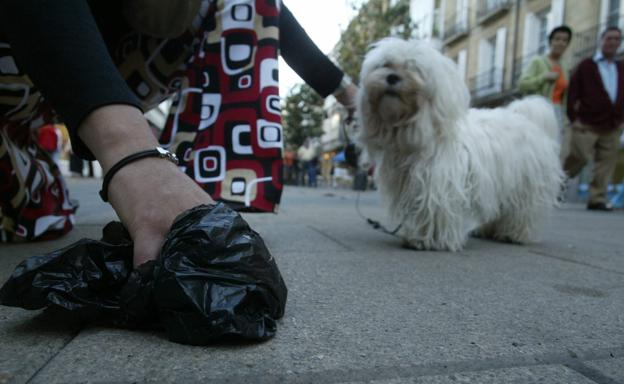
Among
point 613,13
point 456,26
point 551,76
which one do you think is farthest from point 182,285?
point 456,26

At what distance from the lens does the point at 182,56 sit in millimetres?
2170

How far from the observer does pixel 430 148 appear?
2.49m

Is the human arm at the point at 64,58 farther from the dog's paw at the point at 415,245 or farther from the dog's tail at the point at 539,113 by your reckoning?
the dog's tail at the point at 539,113

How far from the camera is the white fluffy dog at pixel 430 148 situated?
2449mm

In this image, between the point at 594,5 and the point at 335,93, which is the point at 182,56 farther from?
the point at 594,5

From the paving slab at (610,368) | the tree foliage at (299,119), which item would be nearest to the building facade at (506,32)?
the tree foliage at (299,119)

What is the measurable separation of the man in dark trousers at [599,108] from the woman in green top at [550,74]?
692mm

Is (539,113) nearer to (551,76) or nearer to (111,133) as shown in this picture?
(551,76)

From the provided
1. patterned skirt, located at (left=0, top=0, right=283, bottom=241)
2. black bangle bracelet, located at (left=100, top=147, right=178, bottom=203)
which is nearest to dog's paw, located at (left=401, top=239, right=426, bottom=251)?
patterned skirt, located at (left=0, top=0, right=283, bottom=241)

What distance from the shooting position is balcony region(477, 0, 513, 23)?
16828mm

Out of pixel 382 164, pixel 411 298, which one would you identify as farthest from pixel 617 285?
pixel 382 164

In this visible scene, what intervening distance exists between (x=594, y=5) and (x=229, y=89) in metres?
14.4

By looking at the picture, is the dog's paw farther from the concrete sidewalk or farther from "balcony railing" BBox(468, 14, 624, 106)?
"balcony railing" BBox(468, 14, 624, 106)

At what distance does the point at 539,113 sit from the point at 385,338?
2.74m
